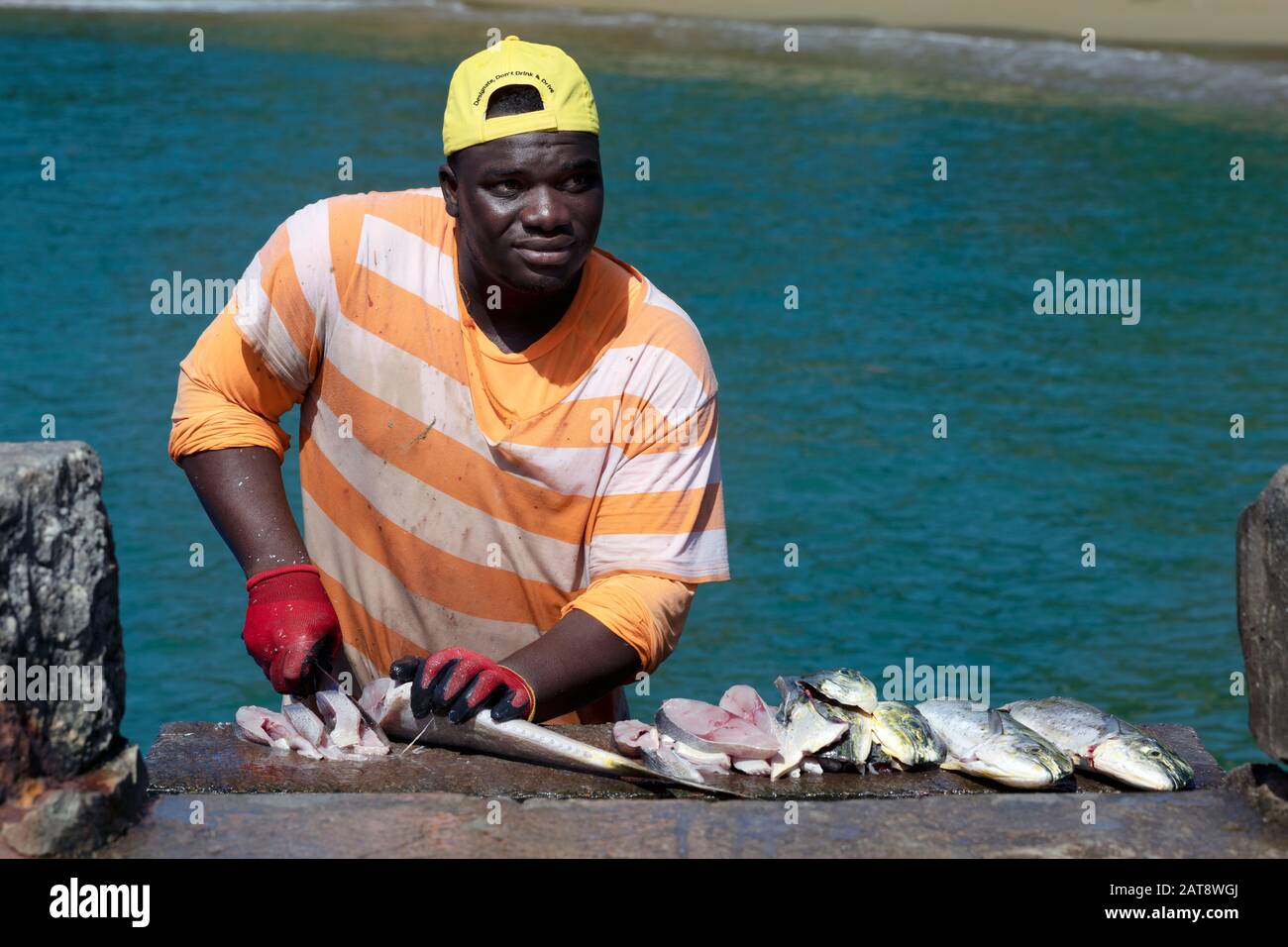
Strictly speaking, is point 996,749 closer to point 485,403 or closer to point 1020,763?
point 1020,763

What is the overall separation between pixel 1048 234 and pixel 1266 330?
199cm

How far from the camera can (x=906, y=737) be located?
287cm

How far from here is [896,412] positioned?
9.51 metres

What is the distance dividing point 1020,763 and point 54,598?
154 cm

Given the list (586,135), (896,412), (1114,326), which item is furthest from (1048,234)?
(586,135)

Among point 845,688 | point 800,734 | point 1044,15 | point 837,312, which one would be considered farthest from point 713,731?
point 1044,15

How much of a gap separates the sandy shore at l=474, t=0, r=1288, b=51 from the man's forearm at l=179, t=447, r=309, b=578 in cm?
1585

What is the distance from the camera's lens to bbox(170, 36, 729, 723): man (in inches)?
116

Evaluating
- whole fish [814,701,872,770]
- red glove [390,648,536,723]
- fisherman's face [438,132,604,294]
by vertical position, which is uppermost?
fisherman's face [438,132,604,294]

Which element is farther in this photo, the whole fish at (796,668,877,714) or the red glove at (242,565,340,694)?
the whole fish at (796,668,877,714)

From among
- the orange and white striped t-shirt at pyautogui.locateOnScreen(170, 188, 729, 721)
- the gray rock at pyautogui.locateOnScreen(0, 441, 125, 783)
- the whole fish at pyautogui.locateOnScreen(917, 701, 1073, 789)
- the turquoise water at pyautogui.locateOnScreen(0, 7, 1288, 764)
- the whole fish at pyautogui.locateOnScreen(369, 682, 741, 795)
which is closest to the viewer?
the gray rock at pyautogui.locateOnScreen(0, 441, 125, 783)

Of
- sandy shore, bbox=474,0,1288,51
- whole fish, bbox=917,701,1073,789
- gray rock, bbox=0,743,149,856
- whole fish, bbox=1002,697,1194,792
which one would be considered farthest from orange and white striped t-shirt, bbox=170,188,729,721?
sandy shore, bbox=474,0,1288,51

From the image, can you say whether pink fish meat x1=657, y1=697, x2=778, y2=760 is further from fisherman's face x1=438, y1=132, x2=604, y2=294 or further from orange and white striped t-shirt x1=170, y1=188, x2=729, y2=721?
fisherman's face x1=438, y1=132, x2=604, y2=294
